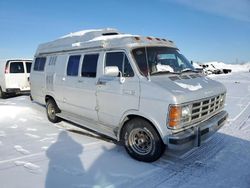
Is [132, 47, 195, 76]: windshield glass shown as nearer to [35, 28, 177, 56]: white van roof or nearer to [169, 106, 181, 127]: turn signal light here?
[35, 28, 177, 56]: white van roof

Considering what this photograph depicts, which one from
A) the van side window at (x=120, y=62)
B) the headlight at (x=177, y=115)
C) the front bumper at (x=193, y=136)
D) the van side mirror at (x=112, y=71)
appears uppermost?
the van side window at (x=120, y=62)

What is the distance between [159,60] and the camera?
5211 mm

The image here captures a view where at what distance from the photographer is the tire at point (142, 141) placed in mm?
4543

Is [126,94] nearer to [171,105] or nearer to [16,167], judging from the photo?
[171,105]

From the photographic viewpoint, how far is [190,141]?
14.1 feet

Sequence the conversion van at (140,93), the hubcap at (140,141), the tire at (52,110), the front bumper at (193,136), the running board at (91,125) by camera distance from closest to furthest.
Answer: the front bumper at (193,136) → the conversion van at (140,93) → the hubcap at (140,141) → the running board at (91,125) → the tire at (52,110)

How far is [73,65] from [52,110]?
1.98 meters

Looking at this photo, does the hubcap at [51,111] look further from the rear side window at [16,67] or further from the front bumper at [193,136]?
the rear side window at [16,67]

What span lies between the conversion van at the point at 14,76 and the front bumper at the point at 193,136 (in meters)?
10.1

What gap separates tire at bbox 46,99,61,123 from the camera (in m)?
7.57

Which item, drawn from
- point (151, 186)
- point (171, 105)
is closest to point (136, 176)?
point (151, 186)

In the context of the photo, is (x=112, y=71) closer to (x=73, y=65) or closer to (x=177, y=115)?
(x=177, y=115)

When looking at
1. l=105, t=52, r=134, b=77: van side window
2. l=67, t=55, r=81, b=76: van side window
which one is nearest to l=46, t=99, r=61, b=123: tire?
l=67, t=55, r=81, b=76: van side window

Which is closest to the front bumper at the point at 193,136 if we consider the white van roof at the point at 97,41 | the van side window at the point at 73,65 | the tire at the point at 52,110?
the white van roof at the point at 97,41
